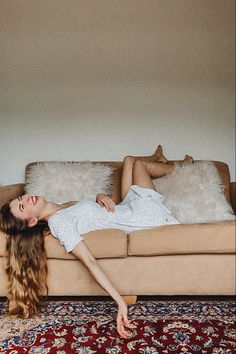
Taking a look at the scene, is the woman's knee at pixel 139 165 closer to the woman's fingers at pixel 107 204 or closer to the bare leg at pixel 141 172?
the bare leg at pixel 141 172

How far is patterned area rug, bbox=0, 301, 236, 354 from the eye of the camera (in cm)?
190

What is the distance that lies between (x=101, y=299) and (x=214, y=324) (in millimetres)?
729

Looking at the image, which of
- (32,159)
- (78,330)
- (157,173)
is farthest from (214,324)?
(32,159)

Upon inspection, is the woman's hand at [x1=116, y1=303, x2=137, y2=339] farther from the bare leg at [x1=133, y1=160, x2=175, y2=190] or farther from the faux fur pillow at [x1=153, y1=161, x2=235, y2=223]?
the bare leg at [x1=133, y1=160, x2=175, y2=190]

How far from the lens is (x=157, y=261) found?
94.4 inches

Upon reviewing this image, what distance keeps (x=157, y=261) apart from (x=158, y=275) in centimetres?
8

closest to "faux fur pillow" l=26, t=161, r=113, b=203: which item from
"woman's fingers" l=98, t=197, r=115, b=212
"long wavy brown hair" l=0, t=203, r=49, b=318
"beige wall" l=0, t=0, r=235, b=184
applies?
"woman's fingers" l=98, t=197, r=115, b=212

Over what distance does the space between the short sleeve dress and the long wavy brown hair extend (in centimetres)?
14

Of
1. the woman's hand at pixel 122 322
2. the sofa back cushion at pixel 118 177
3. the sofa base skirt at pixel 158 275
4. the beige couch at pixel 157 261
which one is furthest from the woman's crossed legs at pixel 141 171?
the woman's hand at pixel 122 322

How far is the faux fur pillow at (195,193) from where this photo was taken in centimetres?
271

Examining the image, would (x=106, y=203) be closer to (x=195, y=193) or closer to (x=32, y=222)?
(x=32, y=222)

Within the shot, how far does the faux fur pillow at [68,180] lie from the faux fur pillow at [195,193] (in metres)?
0.43

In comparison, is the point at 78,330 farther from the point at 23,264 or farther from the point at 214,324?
the point at 214,324

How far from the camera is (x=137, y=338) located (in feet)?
6.53
